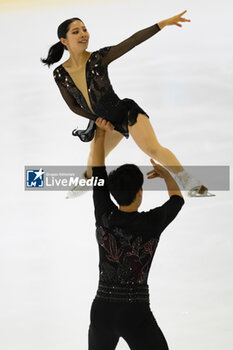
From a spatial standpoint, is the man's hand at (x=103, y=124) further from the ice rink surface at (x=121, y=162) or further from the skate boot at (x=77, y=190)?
the ice rink surface at (x=121, y=162)

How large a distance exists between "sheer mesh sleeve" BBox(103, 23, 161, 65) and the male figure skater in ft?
1.76

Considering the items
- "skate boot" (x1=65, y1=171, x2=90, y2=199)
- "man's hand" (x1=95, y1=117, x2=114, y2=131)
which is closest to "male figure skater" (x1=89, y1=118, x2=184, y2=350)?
"man's hand" (x1=95, y1=117, x2=114, y2=131)

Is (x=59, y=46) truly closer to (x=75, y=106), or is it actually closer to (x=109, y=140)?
(x=75, y=106)

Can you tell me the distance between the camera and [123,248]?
288 cm

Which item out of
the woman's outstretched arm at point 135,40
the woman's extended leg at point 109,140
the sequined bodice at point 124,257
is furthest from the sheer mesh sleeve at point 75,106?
the sequined bodice at point 124,257

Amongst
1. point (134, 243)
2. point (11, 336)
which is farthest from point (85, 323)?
point (134, 243)

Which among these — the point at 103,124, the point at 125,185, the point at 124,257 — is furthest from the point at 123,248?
the point at 103,124

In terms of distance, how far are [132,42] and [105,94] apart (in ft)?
0.86

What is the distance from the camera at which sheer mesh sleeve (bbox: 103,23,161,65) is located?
10.0 ft

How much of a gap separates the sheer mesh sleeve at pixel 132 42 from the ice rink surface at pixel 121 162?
957 mm

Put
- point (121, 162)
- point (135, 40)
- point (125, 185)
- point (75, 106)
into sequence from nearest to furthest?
point (125, 185) < point (135, 40) < point (75, 106) < point (121, 162)

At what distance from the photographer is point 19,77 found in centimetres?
439

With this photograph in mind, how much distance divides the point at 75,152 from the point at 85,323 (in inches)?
39.2

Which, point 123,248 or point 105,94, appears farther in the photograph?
point 105,94
